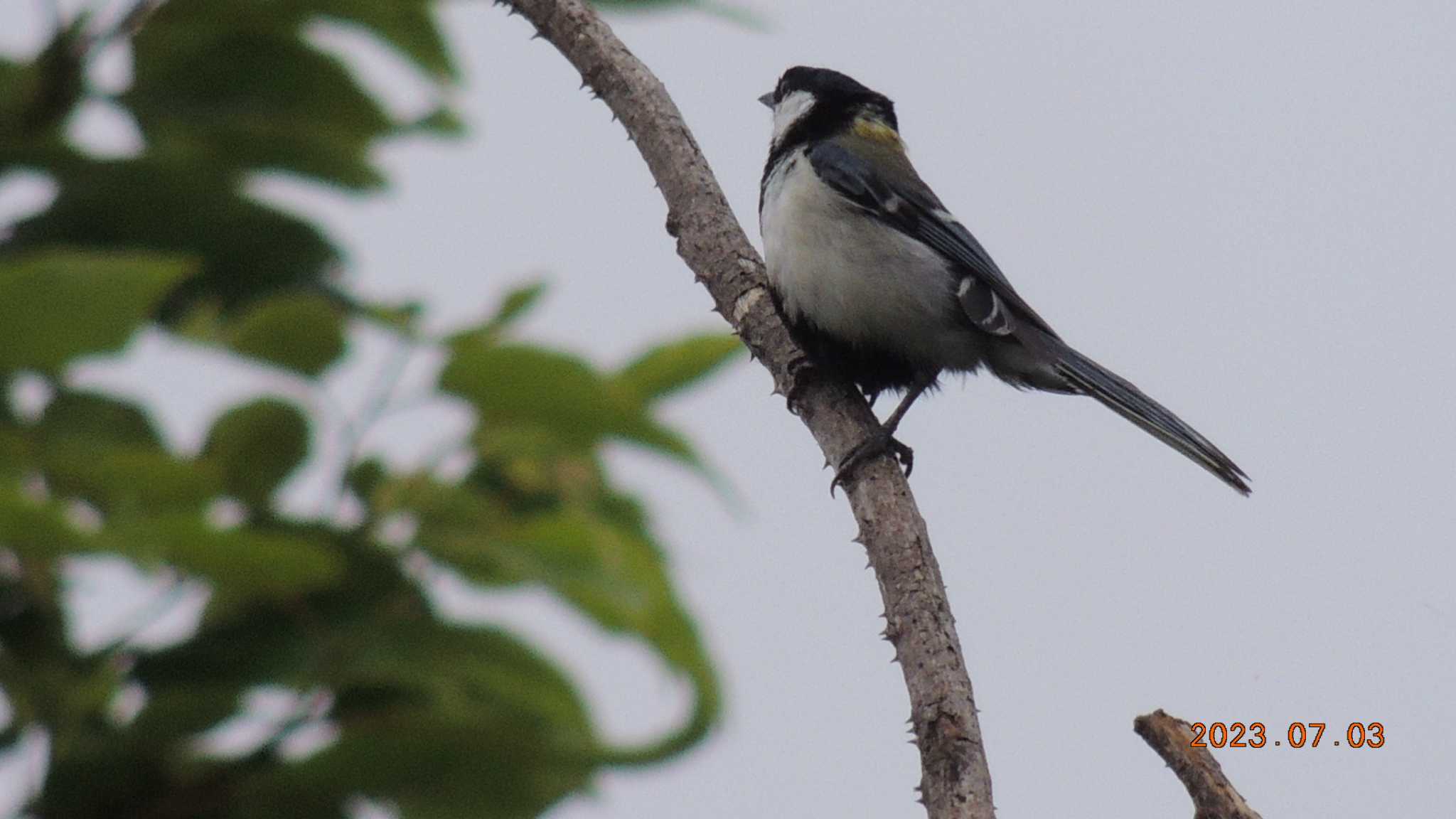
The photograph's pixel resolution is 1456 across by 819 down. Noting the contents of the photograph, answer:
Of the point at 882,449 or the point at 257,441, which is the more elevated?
the point at 882,449

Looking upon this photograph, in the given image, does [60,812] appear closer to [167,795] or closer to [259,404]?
[167,795]

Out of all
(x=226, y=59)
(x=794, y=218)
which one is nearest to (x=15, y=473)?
(x=226, y=59)

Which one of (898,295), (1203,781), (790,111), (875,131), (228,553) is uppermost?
(790,111)

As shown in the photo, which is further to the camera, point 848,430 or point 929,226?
Result: point 929,226

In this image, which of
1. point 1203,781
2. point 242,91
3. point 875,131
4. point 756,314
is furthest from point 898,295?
point 242,91

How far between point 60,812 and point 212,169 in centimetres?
38

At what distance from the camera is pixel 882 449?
376cm

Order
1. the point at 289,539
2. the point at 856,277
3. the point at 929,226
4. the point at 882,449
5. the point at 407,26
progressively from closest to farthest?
the point at 289,539 → the point at 407,26 → the point at 882,449 → the point at 856,277 → the point at 929,226

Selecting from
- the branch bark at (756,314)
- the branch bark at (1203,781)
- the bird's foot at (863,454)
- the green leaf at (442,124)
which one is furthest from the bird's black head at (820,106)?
the green leaf at (442,124)

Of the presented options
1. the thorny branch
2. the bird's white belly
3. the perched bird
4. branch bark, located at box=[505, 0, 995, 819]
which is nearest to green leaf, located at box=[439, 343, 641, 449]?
the thorny branch

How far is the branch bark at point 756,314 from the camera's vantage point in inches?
126

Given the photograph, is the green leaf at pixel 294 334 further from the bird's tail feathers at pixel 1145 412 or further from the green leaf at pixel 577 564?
the bird's tail feathers at pixel 1145 412

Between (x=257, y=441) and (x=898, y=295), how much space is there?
12.9ft

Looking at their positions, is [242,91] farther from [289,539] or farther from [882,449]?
[882,449]
